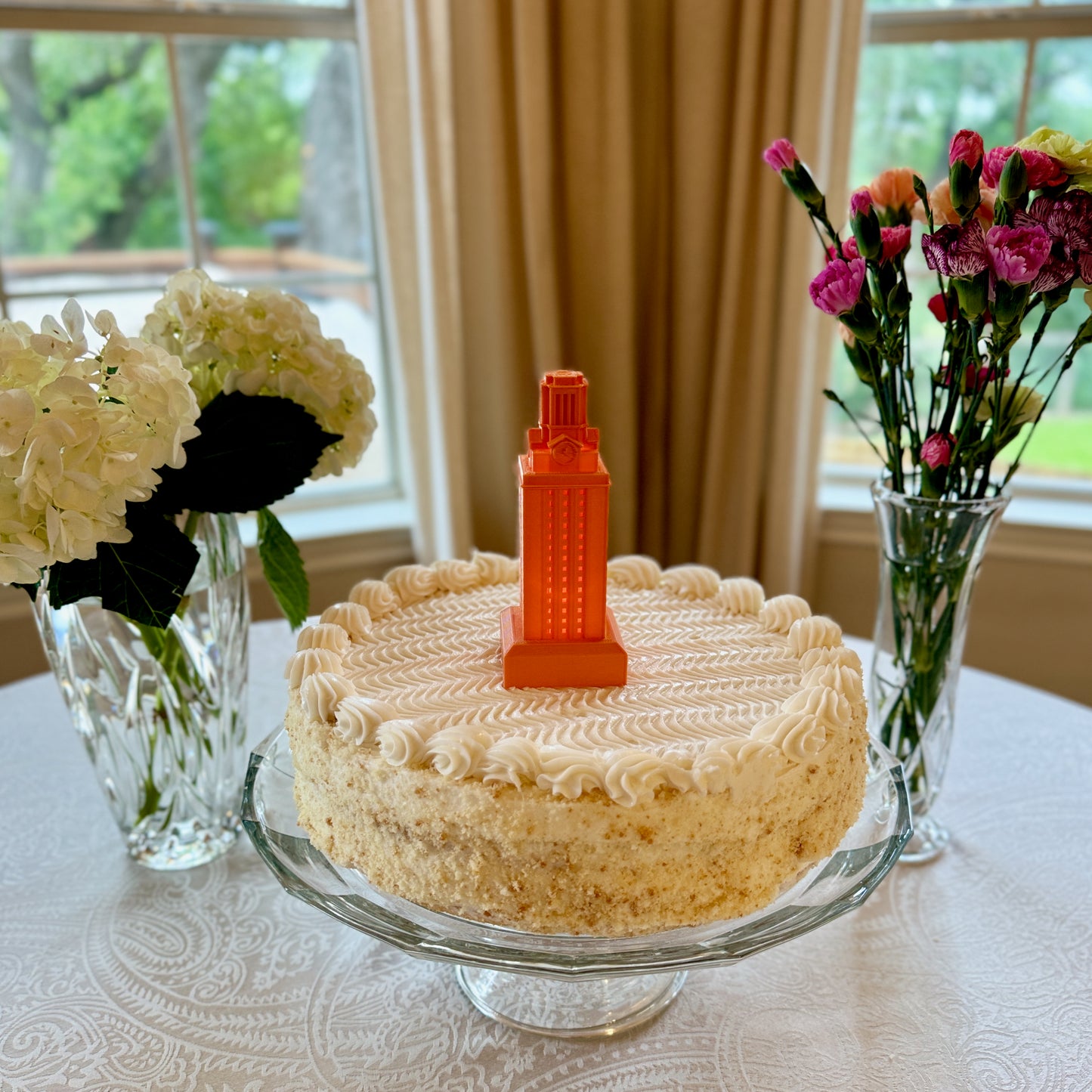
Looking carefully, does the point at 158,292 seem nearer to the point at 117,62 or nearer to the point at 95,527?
the point at 117,62

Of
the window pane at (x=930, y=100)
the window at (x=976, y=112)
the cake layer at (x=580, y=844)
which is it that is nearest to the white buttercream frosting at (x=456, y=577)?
the cake layer at (x=580, y=844)

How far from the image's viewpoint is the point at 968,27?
2.39m

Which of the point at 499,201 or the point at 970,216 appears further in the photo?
the point at 499,201

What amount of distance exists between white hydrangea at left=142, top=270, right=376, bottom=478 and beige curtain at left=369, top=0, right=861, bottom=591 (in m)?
1.19

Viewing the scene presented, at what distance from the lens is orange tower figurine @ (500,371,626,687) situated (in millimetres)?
1026

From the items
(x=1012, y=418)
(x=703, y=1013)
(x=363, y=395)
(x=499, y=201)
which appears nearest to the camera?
(x=703, y=1013)

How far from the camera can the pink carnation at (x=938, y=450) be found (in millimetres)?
1129

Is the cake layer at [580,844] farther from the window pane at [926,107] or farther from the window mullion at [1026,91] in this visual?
the window mullion at [1026,91]

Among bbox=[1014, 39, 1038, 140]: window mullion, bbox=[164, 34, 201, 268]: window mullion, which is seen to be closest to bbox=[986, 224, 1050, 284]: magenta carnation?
bbox=[1014, 39, 1038, 140]: window mullion

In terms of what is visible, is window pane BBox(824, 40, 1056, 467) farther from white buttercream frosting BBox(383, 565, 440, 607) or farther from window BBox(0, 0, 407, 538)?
white buttercream frosting BBox(383, 565, 440, 607)

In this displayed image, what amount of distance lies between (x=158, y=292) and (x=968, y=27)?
6.69 feet

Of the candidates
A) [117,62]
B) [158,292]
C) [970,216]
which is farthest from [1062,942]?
[117,62]

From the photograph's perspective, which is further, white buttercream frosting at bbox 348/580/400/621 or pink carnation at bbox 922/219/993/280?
white buttercream frosting at bbox 348/580/400/621

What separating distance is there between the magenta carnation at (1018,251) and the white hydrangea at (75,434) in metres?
0.79
